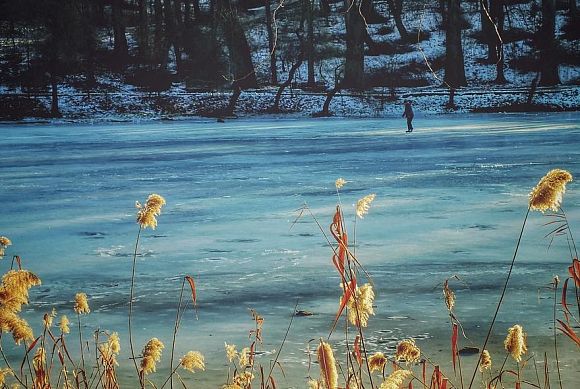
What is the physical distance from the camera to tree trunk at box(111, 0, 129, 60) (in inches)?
665

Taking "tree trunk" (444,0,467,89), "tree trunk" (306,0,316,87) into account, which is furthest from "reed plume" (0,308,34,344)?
"tree trunk" (444,0,467,89)

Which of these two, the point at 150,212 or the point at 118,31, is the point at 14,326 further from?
the point at 118,31

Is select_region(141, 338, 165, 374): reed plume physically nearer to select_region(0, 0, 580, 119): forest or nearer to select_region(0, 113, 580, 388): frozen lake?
select_region(0, 113, 580, 388): frozen lake

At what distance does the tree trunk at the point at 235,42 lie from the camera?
56.3ft

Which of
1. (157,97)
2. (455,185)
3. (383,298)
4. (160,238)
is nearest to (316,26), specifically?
(157,97)

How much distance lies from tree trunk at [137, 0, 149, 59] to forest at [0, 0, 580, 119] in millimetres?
22

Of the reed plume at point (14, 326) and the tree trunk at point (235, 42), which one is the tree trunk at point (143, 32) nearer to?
the tree trunk at point (235, 42)

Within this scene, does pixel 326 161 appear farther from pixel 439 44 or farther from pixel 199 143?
pixel 439 44

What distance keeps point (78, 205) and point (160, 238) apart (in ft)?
6.17

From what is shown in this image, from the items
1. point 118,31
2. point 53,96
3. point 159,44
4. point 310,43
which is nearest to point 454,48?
point 310,43

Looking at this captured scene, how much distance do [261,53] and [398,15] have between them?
2.62m

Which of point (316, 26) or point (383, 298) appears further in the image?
point (316, 26)

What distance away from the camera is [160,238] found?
5.84 meters

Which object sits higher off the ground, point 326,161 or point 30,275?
point 30,275
